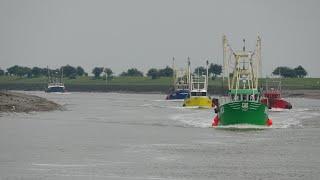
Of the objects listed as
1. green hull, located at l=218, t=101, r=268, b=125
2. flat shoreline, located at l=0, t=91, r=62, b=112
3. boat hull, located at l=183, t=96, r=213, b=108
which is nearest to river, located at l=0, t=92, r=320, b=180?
green hull, located at l=218, t=101, r=268, b=125

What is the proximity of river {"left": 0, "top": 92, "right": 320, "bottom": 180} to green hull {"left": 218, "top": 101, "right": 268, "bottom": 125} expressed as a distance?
3.48 feet

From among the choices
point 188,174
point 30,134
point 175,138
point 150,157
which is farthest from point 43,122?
point 188,174

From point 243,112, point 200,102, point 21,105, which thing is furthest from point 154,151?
point 200,102

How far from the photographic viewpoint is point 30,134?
250ft

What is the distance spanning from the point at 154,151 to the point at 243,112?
76.3 ft

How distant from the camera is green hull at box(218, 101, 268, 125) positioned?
83.0 metres

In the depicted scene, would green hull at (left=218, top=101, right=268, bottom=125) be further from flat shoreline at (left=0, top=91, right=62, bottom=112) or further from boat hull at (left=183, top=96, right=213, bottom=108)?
boat hull at (left=183, top=96, right=213, bottom=108)

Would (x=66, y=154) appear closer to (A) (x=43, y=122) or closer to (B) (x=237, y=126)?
(B) (x=237, y=126)

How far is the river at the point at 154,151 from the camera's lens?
4953 centimetres

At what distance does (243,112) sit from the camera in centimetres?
8350

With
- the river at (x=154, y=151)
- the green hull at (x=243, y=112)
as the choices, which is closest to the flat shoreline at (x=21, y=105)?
the river at (x=154, y=151)

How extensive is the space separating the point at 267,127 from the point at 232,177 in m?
39.3

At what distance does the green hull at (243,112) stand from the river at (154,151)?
3.48 feet

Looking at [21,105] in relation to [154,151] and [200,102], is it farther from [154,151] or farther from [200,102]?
[154,151]
